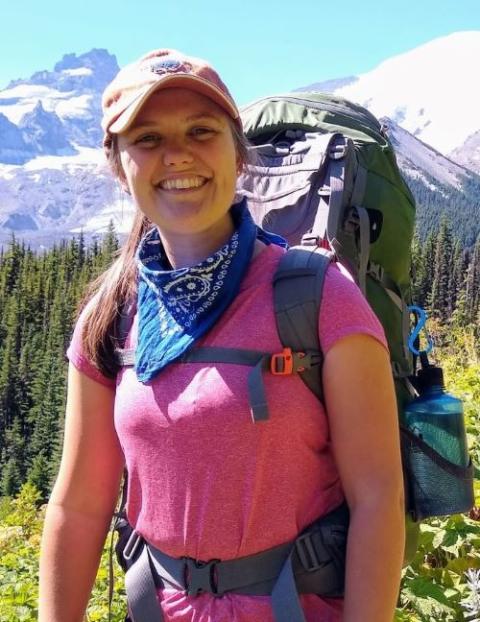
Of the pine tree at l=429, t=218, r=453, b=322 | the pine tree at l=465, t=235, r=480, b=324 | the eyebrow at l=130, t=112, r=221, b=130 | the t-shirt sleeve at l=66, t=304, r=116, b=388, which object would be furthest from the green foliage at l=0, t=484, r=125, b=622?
the pine tree at l=465, t=235, r=480, b=324

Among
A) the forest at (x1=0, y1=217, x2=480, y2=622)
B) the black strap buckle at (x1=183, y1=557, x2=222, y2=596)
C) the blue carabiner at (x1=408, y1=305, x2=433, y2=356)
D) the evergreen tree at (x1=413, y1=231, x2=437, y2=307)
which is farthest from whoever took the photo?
the evergreen tree at (x1=413, y1=231, x2=437, y2=307)

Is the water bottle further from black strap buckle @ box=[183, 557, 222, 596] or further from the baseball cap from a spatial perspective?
the baseball cap

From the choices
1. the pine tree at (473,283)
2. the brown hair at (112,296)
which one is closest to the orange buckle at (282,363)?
the brown hair at (112,296)

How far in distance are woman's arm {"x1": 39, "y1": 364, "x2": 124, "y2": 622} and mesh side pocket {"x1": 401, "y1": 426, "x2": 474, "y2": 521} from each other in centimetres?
65

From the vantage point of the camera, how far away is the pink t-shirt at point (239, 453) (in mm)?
1320

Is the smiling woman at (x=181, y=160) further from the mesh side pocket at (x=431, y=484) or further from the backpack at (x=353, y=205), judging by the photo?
the mesh side pocket at (x=431, y=484)

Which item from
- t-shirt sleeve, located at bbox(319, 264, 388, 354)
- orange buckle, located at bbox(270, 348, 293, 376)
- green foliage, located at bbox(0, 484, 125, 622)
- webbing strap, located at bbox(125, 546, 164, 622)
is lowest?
green foliage, located at bbox(0, 484, 125, 622)

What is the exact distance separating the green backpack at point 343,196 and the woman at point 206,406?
422 millimetres

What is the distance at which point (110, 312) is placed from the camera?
5.26 ft

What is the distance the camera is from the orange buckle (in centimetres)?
130

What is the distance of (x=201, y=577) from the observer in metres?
1.38

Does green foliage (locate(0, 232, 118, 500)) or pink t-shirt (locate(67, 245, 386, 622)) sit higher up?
pink t-shirt (locate(67, 245, 386, 622))

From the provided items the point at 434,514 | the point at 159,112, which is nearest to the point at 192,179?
the point at 159,112

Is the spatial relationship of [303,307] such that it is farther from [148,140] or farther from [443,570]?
[443,570]
